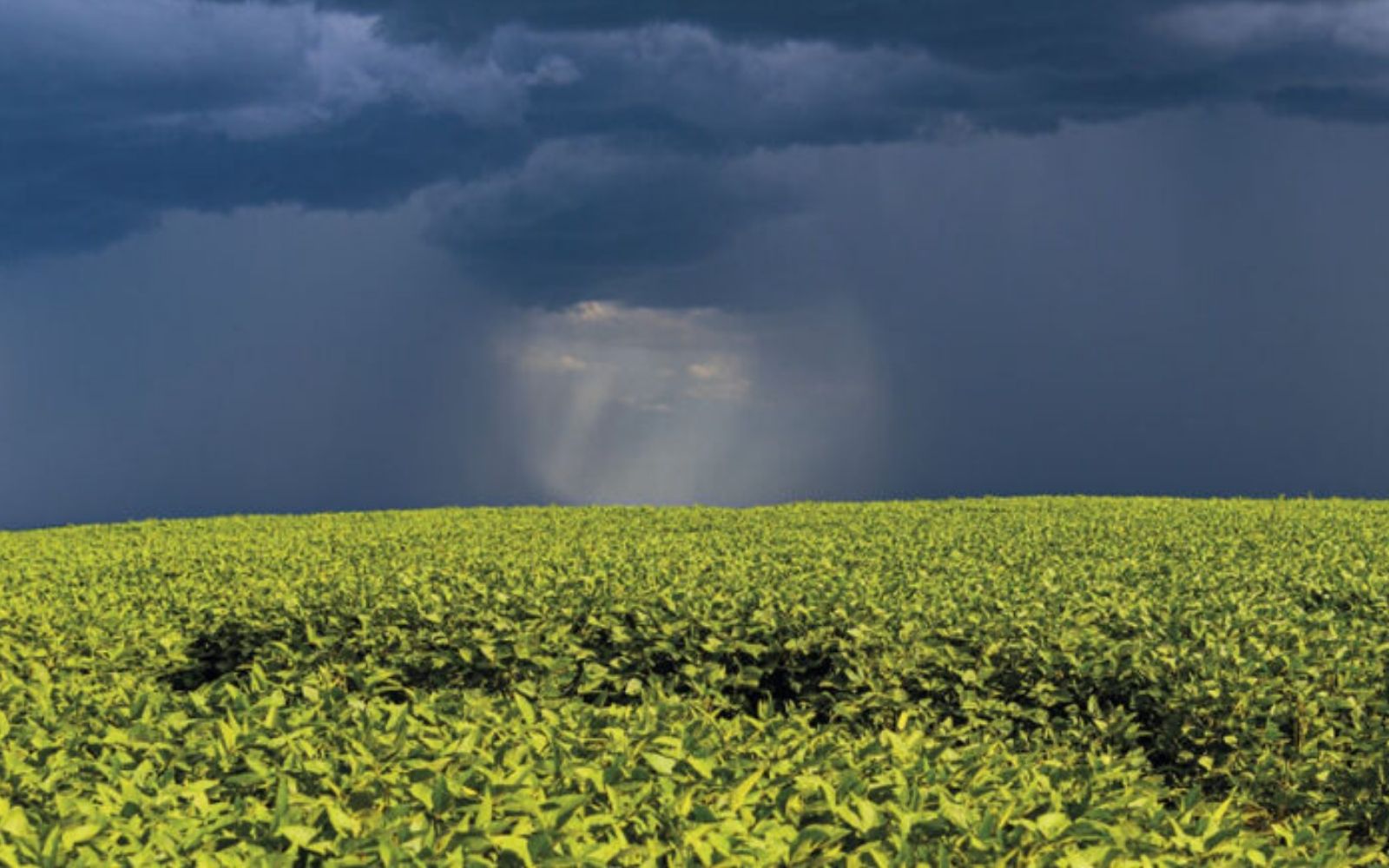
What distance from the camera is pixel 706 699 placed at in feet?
21.1

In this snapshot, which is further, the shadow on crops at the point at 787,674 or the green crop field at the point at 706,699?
the shadow on crops at the point at 787,674

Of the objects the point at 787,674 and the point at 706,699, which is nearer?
the point at 706,699

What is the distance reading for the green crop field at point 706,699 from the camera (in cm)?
364

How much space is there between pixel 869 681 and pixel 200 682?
4.90 metres

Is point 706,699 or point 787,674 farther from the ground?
point 787,674

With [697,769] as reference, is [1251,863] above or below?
below

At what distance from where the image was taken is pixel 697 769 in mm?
4055

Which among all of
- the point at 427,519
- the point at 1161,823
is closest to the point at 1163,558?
the point at 1161,823

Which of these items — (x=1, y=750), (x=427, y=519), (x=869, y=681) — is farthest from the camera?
(x=427, y=519)

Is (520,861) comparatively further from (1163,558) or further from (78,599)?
(1163,558)

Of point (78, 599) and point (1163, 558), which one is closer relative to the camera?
point (78, 599)

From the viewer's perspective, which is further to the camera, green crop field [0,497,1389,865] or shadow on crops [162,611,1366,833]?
shadow on crops [162,611,1366,833]

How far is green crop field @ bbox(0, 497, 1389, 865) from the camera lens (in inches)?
143

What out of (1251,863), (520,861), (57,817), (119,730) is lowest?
(1251,863)
